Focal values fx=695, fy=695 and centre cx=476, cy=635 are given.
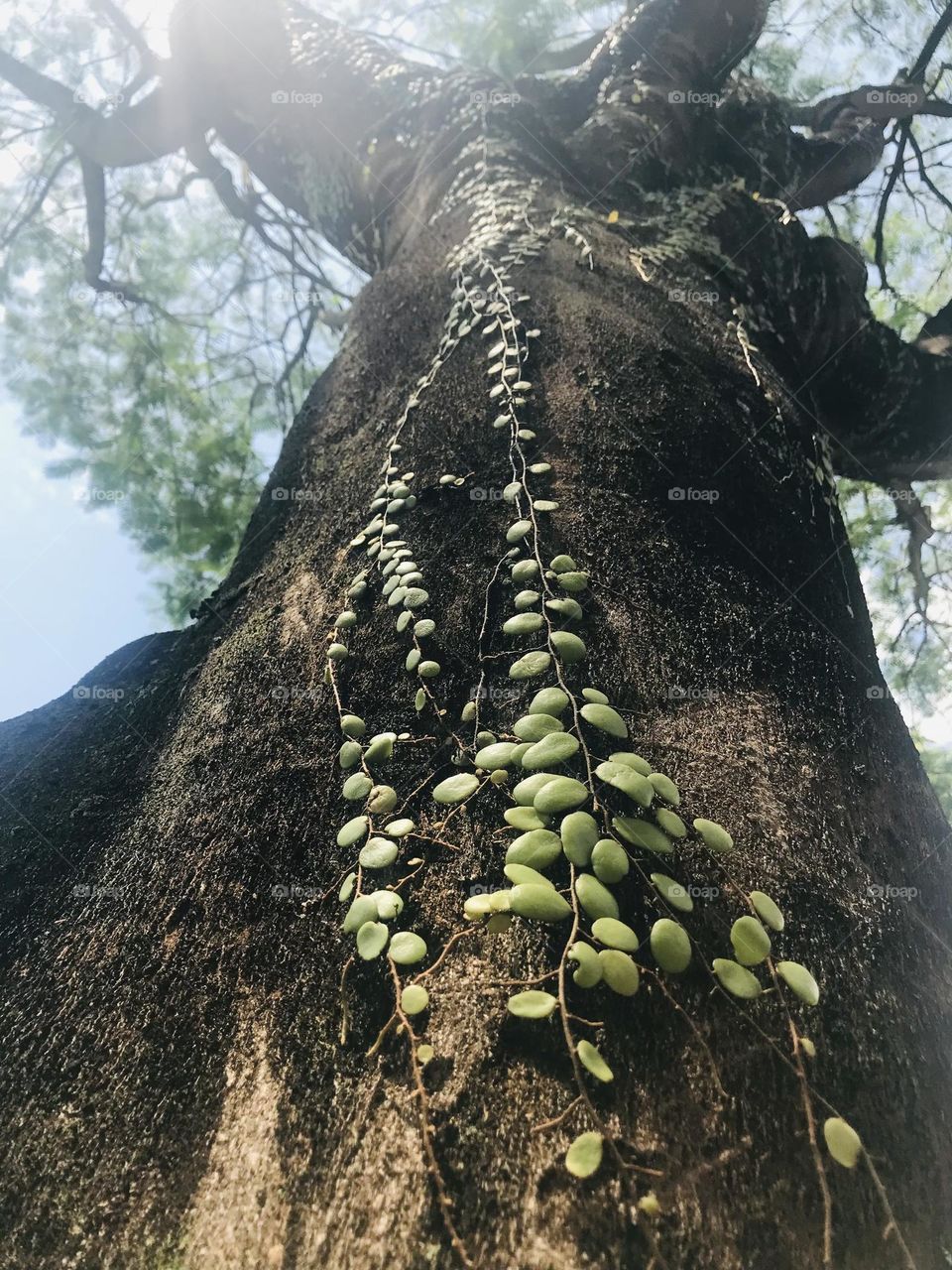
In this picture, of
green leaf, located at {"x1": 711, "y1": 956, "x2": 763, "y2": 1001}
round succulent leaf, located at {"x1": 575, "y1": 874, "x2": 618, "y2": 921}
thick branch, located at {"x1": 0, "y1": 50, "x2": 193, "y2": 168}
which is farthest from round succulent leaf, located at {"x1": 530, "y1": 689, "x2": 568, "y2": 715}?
thick branch, located at {"x1": 0, "y1": 50, "x2": 193, "y2": 168}

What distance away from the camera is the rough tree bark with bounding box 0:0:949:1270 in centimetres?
60

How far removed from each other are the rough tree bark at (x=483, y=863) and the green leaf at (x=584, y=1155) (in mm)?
18

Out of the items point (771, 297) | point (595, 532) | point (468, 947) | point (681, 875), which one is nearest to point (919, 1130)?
point (681, 875)

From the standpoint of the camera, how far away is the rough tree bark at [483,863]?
23.8 inches

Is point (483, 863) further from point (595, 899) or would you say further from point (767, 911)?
point (767, 911)

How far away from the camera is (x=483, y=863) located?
30.6 inches

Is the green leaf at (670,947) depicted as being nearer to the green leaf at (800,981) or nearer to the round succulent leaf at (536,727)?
the green leaf at (800,981)

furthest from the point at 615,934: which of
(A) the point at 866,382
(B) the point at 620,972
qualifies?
(A) the point at 866,382

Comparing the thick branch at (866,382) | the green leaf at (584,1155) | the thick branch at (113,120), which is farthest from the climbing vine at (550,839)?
the thick branch at (113,120)

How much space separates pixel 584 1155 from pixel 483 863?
0.28 meters

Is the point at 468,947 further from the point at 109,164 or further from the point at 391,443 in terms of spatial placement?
the point at 109,164

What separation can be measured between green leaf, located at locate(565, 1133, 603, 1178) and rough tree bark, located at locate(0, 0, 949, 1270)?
0.02 meters

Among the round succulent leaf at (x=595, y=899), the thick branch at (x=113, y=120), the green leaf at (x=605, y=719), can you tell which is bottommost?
the round succulent leaf at (x=595, y=899)

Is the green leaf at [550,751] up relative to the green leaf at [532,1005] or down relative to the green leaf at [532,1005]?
up
